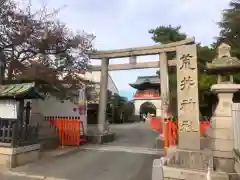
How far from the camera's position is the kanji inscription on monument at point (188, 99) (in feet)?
21.8

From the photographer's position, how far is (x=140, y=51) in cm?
1380

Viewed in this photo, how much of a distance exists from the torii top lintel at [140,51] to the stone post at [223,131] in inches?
269

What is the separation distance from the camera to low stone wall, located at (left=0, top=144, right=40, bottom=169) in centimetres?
801

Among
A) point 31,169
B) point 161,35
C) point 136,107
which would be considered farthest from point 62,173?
point 136,107

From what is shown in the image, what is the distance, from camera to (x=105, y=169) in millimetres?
7855

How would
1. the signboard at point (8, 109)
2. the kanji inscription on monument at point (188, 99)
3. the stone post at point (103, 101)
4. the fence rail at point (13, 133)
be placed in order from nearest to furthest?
the kanji inscription on monument at point (188, 99)
the fence rail at point (13, 133)
the signboard at point (8, 109)
the stone post at point (103, 101)

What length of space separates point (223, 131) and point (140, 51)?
8.23 meters

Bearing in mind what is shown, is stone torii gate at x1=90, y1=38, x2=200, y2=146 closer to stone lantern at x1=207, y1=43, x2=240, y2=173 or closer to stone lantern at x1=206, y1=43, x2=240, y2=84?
stone lantern at x1=206, y1=43, x2=240, y2=84

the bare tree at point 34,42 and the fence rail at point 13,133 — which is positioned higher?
the bare tree at point 34,42

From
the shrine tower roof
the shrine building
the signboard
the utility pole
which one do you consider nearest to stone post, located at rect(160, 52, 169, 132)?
the signboard

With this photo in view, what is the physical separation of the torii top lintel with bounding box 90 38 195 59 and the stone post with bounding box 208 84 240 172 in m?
6.84

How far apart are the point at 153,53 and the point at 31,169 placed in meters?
8.74

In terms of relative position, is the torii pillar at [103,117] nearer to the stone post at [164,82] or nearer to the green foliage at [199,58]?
the stone post at [164,82]

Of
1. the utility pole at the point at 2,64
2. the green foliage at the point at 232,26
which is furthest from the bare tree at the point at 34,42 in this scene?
the green foliage at the point at 232,26
